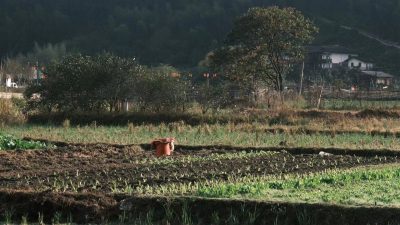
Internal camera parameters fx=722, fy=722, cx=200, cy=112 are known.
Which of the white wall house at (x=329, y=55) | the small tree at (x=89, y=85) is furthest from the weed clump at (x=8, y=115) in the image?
the white wall house at (x=329, y=55)

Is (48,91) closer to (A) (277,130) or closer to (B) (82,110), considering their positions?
(B) (82,110)

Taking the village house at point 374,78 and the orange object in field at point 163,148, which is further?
the village house at point 374,78

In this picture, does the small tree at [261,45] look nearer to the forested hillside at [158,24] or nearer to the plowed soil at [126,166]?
the plowed soil at [126,166]

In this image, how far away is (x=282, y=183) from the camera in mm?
11344

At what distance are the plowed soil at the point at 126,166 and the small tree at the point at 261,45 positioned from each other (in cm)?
1794

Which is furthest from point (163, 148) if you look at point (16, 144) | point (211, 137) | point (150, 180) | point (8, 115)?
point (8, 115)

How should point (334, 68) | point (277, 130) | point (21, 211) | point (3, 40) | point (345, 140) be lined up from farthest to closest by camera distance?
point (3, 40) → point (334, 68) → point (277, 130) → point (345, 140) → point (21, 211)

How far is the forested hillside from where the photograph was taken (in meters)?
78.2

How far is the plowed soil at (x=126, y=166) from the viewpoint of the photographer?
12180 millimetres

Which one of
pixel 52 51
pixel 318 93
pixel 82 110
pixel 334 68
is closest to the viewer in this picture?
pixel 82 110

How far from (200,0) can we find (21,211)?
75374mm

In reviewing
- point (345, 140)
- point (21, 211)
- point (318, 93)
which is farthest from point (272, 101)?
point (21, 211)

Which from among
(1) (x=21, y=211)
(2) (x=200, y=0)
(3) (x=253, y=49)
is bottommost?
(1) (x=21, y=211)

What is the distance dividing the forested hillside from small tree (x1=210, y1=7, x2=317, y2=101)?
38.2 metres
